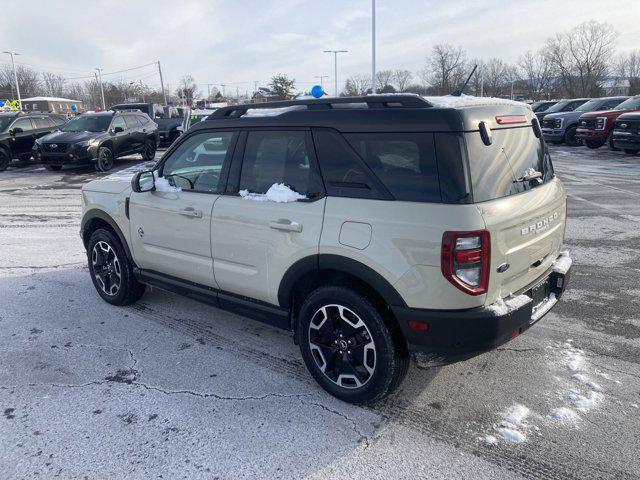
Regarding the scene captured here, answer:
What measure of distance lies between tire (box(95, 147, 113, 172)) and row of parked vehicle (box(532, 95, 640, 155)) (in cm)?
1638

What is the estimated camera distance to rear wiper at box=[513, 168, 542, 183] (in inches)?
123

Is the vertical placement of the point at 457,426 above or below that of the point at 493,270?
below

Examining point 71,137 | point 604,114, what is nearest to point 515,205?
point 71,137

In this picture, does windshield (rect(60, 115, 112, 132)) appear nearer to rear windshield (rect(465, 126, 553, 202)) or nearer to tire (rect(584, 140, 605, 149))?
rear windshield (rect(465, 126, 553, 202))

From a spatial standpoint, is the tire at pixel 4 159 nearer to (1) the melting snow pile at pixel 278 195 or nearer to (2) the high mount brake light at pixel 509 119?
(1) the melting snow pile at pixel 278 195

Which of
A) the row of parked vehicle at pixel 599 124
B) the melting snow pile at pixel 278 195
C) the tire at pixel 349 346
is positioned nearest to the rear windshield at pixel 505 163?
the tire at pixel 349 346

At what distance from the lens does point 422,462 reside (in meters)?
2.68

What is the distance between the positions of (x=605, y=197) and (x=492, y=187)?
8673 millimetres

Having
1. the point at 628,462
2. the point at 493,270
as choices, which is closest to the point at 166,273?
the point at 493,270

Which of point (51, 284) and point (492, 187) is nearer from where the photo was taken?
point (492, 187)

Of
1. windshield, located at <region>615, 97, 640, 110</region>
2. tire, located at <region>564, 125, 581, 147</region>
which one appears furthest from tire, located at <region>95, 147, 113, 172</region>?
tire, located at <region>564, 125, 581, 147</region>

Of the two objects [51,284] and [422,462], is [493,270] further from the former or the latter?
[51,284]

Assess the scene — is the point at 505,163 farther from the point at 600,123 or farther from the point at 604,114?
the point at 604,114

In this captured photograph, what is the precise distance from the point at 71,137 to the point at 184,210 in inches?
511
